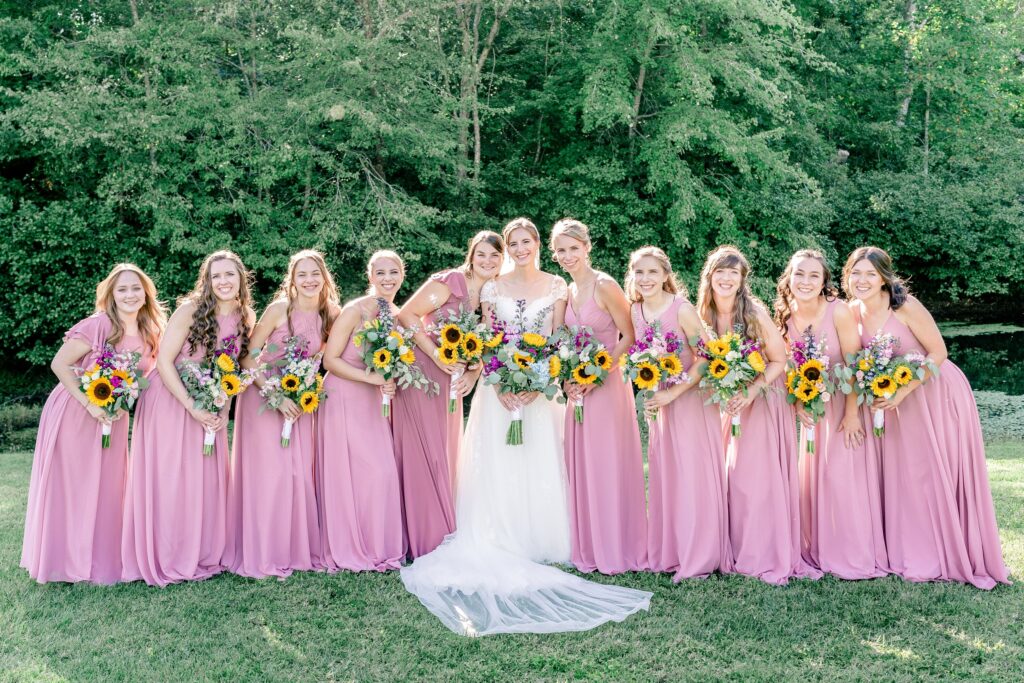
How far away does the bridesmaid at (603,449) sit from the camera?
6.61 metres

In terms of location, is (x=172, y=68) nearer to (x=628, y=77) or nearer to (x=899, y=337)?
(x=628, y=77)

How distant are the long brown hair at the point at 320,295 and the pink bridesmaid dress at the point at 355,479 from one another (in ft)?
0.99

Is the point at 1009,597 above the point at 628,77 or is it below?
below

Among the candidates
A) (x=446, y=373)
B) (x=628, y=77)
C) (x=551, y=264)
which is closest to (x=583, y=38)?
(x=628, y=77)

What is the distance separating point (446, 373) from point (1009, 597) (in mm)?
4155

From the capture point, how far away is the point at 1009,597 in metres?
5.84

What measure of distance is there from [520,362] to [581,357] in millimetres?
424

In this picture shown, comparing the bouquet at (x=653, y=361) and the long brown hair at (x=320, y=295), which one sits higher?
the long brown hair at (x=320, y=295)

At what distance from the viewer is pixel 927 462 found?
6250 mm

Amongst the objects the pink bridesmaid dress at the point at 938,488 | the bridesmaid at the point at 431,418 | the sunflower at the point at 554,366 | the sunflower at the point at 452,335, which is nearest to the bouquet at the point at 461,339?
the sunflower at the point at 452,335

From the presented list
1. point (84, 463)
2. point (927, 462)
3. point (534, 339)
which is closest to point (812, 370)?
point (927, 462)

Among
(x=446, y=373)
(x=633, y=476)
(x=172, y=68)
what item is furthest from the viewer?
(x=172, y=68)

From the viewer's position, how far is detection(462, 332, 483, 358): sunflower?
6438 millimetres

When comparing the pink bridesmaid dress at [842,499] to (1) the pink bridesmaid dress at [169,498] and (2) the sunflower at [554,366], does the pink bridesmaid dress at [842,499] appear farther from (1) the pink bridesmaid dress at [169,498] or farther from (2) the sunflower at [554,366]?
(1) the pink bridesmaid dress at [169,498]
